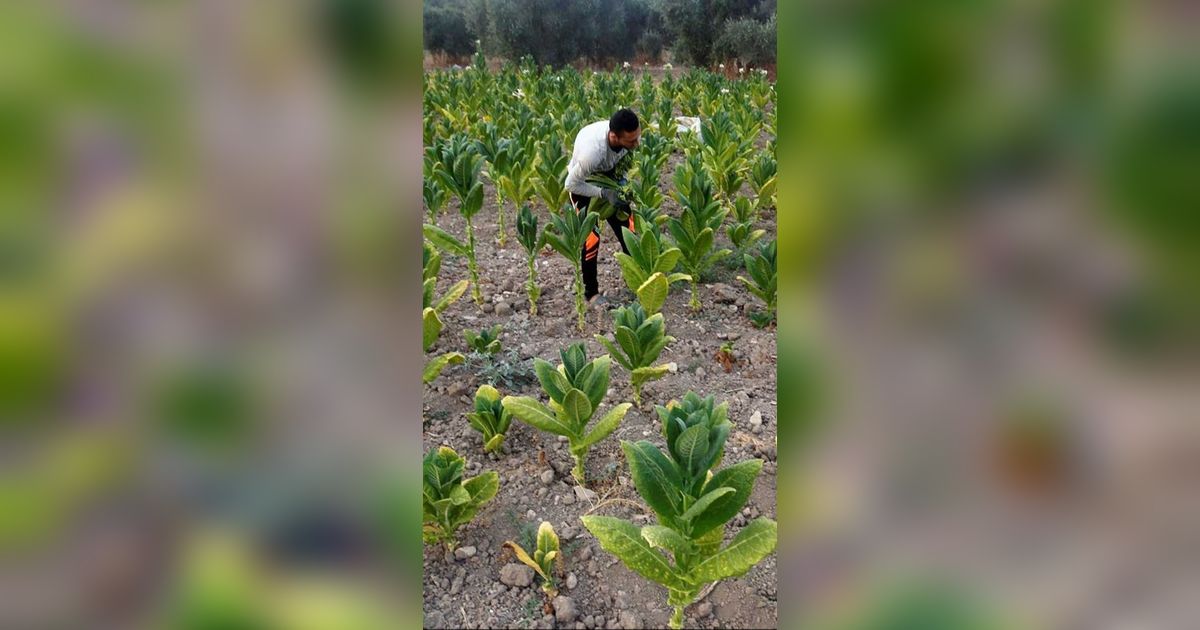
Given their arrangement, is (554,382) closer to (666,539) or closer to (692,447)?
(692,447)

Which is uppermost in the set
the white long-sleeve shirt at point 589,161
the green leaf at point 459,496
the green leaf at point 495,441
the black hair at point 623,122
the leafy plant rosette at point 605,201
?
the black hair at point 623,122

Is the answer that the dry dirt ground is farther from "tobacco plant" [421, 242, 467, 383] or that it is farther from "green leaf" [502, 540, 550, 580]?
"tobacco plant" [421, 242, 467, 383]

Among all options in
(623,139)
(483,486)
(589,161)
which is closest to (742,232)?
(623,139)

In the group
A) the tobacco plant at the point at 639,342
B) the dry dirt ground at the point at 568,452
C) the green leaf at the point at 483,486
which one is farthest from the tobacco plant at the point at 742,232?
the green leaf at the point at 483,486

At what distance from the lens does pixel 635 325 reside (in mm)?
3678

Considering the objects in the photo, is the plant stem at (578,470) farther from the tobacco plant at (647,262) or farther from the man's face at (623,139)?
the man's face at (623,139)

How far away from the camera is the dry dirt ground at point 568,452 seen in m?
2.45

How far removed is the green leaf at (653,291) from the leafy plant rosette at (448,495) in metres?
1.74
